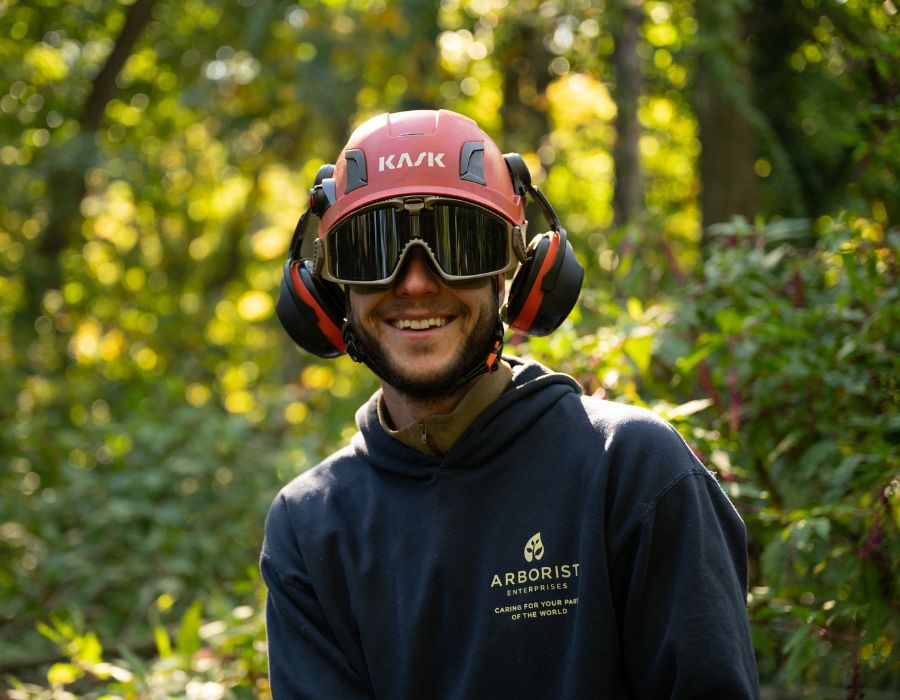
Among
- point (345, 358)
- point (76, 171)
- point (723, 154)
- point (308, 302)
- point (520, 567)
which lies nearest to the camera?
point (520, 567)

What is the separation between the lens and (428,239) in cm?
243

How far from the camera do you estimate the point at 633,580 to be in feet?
7.11

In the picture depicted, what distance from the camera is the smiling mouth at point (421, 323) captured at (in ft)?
8.05

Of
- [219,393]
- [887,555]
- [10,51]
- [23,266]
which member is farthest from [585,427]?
[10,51]

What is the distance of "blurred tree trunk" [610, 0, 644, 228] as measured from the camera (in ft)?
21.7

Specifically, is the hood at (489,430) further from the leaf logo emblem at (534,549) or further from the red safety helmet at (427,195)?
the leaf logo emblem at (534,549)

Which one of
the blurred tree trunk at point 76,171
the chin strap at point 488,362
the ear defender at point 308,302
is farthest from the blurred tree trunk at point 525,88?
the chin strap at point 488,362

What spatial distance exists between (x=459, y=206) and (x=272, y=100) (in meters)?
8.22

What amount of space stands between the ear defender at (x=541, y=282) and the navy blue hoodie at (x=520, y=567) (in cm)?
14

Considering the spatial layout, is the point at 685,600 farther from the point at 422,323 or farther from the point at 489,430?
the point at 422,323

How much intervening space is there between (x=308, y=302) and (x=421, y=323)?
1.28 feet

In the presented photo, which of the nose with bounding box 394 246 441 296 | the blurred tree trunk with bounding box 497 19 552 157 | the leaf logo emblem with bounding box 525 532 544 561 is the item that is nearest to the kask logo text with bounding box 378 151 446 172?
the nose with bounding box 394 246 441 296

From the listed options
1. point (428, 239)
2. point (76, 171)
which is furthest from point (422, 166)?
point (76, 171)

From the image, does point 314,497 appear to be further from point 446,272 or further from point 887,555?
point 887,555
